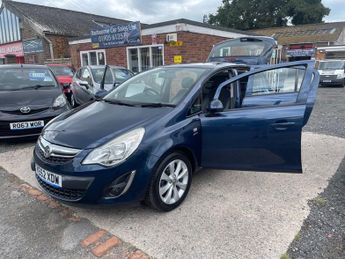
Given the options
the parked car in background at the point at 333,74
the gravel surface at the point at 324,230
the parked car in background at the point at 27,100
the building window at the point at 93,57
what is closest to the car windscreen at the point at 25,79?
the parked car in background at the point at 27,100

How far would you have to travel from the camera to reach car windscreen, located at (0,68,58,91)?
5.65 metres

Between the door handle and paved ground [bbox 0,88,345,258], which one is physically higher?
the door handle

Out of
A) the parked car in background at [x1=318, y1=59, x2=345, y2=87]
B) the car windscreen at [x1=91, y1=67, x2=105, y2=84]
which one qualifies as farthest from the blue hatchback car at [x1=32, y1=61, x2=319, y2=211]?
the parked car in background at [x1=318, y1=59, x2=345, y2=87]

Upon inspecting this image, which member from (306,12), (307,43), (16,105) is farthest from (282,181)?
(306,12)

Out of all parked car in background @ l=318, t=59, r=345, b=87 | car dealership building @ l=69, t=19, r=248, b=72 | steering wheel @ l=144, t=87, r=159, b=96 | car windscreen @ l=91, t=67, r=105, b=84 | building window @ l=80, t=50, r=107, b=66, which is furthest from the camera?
parked car in background @ l=318, t=59, r=345, b=87

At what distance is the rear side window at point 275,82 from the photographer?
3797 millimetres

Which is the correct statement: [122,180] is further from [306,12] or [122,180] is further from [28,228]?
[306,12]

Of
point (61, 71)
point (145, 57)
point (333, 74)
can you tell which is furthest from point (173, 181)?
point (333, 74)

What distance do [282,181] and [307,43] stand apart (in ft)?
96.4

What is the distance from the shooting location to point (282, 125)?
9.68 ft

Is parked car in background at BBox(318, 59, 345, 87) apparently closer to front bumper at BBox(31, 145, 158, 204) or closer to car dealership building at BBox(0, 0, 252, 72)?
car dealership building at BBox(0, 0, 252, 72)

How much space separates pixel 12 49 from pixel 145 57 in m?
18.4

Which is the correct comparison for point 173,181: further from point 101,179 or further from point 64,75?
point 64,75

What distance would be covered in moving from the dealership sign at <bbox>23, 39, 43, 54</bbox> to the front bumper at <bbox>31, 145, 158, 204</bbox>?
21632 millimetres
